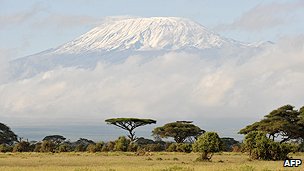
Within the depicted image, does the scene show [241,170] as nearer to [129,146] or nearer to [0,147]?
[129,146]

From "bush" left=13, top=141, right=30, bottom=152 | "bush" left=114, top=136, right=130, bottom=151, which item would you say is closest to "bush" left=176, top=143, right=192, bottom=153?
"bush" left=114, top=136, right=130, bottom=151

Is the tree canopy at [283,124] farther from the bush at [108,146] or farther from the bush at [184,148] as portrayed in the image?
the bush at [108,146]

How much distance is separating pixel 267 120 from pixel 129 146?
15760mm

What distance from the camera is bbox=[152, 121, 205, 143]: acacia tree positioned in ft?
286

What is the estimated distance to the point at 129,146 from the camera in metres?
67.1

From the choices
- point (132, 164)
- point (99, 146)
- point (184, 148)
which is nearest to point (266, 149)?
point (132, 164)

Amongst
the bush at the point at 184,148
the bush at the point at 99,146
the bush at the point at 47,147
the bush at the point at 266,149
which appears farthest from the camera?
the bush at the point at 47,147

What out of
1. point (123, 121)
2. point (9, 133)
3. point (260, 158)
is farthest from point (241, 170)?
point (9, 133)

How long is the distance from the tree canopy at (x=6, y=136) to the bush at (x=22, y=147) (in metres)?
17.6

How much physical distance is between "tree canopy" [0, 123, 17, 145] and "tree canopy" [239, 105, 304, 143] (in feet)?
112

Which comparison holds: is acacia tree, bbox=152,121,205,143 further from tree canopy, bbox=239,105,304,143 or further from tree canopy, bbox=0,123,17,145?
tree canopy, bbox=0,123,17,145

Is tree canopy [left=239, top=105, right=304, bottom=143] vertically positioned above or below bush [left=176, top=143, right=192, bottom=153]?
above

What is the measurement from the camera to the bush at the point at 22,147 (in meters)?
69.6

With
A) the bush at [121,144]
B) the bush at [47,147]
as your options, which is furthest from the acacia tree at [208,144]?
the bush at [47,147]
